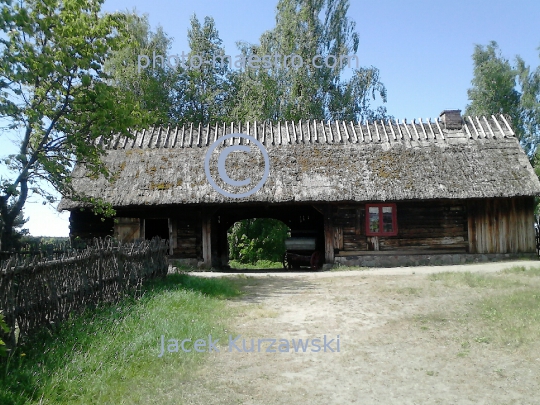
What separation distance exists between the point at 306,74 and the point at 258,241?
28.5 ft

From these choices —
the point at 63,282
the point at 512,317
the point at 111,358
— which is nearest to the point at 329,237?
the point at 512,317

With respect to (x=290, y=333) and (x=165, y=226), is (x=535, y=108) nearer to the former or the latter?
(x=165, y=226)

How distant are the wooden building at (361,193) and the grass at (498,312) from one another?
14.6 ft

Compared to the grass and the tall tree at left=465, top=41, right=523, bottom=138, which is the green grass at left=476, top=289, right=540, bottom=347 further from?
the tall tree at left=465, top=41, right=523, bottom=138

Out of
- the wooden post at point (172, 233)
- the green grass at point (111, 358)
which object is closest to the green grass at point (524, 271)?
the green grass at point (111, 358)

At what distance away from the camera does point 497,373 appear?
5188 mm

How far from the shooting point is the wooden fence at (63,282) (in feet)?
16.8

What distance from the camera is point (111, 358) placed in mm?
5355

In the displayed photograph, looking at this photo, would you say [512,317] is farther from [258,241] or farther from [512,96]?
[512,96]

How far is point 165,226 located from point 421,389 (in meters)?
14.9

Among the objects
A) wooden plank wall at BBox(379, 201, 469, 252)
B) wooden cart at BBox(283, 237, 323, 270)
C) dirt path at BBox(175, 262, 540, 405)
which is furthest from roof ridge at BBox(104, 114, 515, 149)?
dirt path at BBox(175, 262, 540, 405)

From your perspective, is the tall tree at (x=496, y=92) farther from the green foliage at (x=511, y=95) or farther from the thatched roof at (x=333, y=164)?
the thatched roof at (x=333, y=164)

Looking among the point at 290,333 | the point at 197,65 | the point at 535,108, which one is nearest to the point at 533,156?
the point at 535,108

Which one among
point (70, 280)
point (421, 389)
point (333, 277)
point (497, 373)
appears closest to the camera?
point (421, 389)
